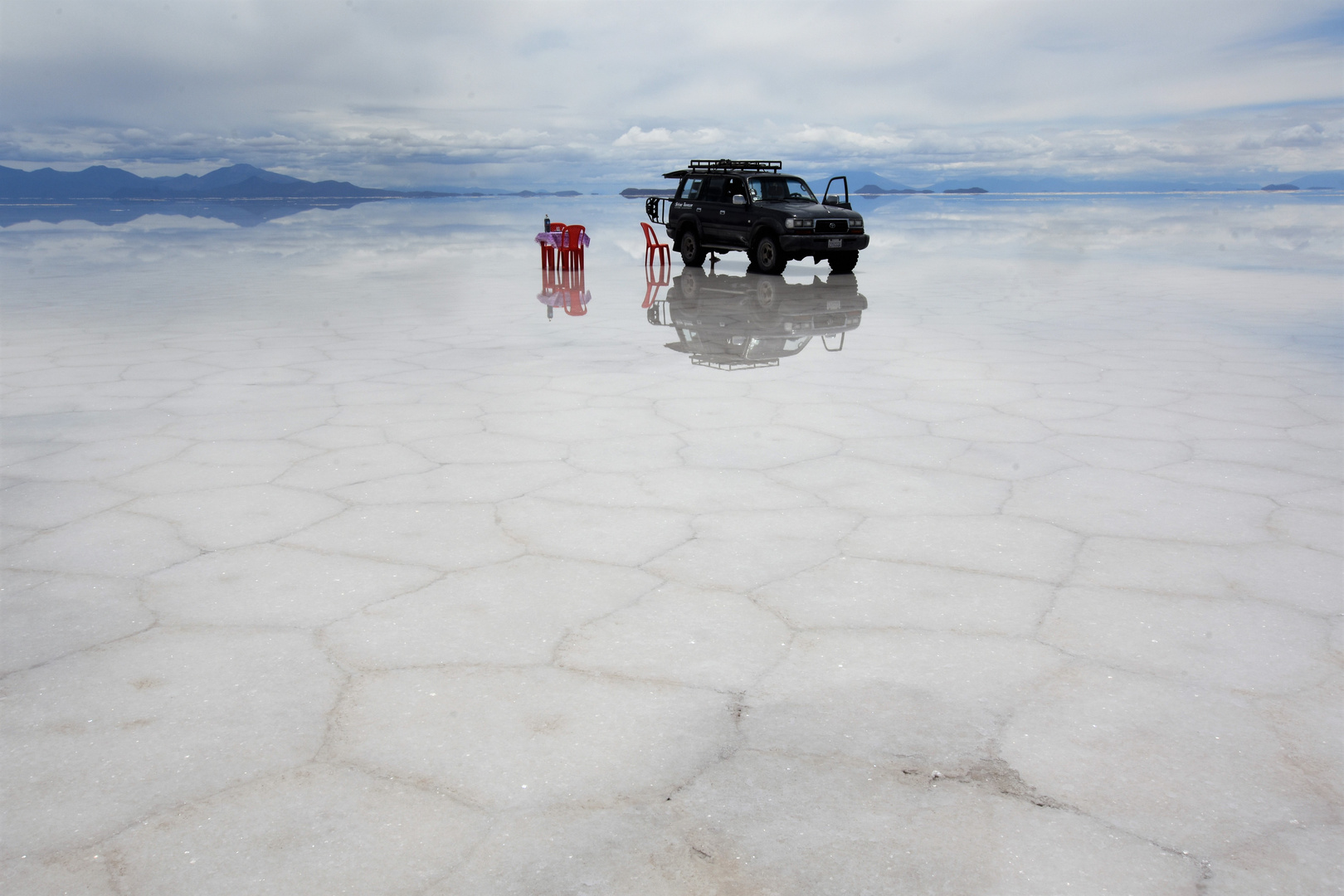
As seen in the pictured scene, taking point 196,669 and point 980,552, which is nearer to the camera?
point 196,669

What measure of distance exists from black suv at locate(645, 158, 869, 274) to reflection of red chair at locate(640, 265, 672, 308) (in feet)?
2.48

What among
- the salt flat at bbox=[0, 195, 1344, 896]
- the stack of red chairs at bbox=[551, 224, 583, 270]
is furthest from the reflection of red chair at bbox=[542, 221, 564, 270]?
the salt flat at bbox=[0, 195, 1344, 896]

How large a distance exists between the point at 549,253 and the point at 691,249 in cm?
242

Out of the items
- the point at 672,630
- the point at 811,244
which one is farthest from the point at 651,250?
the point at 672,630

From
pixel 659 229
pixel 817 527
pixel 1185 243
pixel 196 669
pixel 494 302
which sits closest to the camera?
pixel 196 669

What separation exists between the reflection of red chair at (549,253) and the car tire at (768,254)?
2960 mm

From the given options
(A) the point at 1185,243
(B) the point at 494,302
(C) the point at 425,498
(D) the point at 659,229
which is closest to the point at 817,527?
(C) the point at 425,498

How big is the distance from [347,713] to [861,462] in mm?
2780

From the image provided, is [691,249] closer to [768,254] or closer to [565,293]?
[768,254]

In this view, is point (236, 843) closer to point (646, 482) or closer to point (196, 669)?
point (196, 669)

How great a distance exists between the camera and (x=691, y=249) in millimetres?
16266

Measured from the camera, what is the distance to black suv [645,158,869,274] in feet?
46.3

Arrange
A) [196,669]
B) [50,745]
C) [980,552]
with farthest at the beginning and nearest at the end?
[980,552]
[196,669]
[50,745]

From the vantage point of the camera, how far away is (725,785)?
2.17 metres
